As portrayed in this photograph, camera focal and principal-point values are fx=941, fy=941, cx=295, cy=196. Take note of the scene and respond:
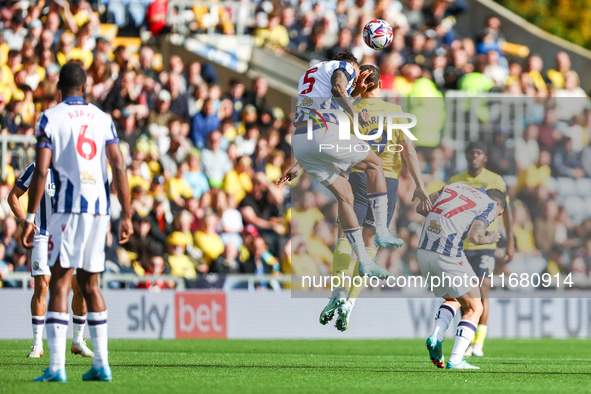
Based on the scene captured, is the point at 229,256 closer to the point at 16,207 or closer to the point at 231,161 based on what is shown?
the point at 231,161

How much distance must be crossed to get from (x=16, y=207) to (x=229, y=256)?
6.39 m

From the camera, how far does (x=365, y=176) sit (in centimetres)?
1057

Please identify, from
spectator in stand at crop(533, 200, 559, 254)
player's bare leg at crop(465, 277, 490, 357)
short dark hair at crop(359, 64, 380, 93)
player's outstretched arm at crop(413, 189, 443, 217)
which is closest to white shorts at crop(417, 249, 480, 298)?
player's outstretched arm at crop(413, 189, 443, 217)

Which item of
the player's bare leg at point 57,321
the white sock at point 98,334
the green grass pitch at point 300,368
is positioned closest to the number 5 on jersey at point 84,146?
the player's bare leg at point 57,321

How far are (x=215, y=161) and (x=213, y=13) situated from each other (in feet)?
12.8

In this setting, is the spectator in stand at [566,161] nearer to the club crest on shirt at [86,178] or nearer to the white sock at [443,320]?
the white sock at [443,320]

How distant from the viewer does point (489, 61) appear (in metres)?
19.3

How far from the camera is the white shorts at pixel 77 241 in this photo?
22.8ft

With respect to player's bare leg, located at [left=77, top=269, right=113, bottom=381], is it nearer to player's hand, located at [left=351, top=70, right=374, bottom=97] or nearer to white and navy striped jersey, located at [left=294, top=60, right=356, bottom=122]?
white and navy striped jersey, located at [left=294, top=60, right=356, bottom=122]

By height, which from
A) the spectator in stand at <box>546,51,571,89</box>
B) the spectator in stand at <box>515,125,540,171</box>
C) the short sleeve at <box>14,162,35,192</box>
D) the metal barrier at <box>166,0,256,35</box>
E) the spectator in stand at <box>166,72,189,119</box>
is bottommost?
the short sleeve at <box>14,162,35,192</box>

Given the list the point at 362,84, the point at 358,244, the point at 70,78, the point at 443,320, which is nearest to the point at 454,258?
the point at 443,320

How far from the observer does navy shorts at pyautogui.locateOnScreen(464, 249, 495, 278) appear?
11.6 metres

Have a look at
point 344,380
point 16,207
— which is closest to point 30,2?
point 16,207

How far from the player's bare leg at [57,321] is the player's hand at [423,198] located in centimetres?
450
